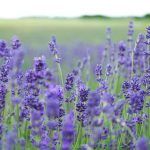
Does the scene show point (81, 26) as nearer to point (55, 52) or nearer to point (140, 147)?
point (55, 52)

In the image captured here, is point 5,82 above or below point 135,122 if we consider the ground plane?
above

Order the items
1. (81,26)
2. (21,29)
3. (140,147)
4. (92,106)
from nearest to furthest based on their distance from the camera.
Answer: (140,147)
(92,106)
(21,29)
(81,26)

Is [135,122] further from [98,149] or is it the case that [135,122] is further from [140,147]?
[140,147]

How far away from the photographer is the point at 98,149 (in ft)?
9.30

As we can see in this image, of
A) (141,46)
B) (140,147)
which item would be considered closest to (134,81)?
(140,147)

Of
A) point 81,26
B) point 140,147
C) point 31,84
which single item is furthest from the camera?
point 81,26

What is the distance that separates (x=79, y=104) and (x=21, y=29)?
19.7 m

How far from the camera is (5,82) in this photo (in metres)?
2.99

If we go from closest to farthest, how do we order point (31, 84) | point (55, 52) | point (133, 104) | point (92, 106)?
point (92, 106), point (31, 84), point (133, 104), point (55, 52)

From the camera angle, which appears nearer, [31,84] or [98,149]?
[31,84]

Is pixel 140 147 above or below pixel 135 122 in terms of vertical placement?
above

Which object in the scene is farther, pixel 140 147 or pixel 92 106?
pixel 92 106

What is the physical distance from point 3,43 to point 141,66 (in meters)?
2.12

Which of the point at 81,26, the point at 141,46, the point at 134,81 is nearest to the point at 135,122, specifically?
the point at 134,81
